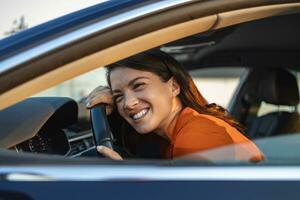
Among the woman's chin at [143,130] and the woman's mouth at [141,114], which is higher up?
the woman's mouth at [141,114]

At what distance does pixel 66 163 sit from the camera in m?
1.73

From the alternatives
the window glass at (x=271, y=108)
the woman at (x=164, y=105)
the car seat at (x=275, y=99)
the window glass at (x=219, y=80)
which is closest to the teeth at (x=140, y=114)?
the woman at (x=164, y=105)

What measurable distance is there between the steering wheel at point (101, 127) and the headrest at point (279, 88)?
1.75 metres

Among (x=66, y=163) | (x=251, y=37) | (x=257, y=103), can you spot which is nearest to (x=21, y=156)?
(x=66, y=163)

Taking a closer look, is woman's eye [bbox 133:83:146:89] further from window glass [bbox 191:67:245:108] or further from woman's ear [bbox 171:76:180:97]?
window glass [bbox 191:67:245:108]

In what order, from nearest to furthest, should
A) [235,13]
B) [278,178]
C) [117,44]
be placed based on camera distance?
1. [278,178]
2. [117,44]
3. [235,13]

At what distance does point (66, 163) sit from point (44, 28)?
0.38 m

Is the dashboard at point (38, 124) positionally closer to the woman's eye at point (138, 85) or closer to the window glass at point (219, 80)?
the woman's eye at point (138, 85)

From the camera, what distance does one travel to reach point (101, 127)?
8.17 ft

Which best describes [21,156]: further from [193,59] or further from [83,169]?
[193,59]

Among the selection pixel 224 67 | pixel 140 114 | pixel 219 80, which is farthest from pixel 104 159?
pixel 219 80

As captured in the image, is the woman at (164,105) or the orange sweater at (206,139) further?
the woman at (164,105)

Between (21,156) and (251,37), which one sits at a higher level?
(251,37)

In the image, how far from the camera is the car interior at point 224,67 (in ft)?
6.39
